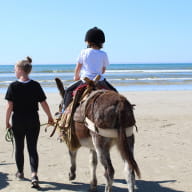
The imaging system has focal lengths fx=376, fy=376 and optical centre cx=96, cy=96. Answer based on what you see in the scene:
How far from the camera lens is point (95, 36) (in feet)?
18.7

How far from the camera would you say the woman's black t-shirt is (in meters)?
5.68

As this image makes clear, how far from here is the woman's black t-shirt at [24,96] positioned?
5676mm

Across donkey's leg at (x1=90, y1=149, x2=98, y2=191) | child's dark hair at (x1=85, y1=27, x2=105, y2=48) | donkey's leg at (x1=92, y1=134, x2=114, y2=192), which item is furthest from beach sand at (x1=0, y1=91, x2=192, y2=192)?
child's dark hair at (x1=85, y1=27, x2=105, y2=48)

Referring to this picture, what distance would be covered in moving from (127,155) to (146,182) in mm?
1709

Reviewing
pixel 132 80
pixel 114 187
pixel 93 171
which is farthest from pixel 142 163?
pixel 132 80

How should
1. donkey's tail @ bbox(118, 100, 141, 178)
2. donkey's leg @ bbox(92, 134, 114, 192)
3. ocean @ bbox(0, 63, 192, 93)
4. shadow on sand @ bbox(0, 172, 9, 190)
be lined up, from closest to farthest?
donkey's tail @ bbox(118, 100, 141, 178) → donkey's leg @ bbox(92, 134, 114, 192) → shadow on sand @ bbox(0, 172, 9, 190) → ocean @ bbox(0, 63, 192, 93)

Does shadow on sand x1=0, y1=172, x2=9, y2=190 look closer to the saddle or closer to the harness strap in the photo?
the saddle

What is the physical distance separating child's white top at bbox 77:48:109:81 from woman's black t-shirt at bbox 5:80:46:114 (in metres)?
0.78

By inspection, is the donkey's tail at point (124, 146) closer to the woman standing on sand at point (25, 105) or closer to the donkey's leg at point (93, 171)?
the donkey's leg at point (93, 171)

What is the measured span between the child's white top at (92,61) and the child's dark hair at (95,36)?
0.39 feet

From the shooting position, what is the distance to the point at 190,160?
7.27 metres

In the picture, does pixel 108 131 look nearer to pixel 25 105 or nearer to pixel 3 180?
pixel 25 105

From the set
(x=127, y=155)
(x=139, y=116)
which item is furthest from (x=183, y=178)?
(x=139, y=116)

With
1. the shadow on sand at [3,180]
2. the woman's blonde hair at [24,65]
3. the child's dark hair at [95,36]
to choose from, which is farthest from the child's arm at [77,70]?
the shadow on sand at [3,180]
